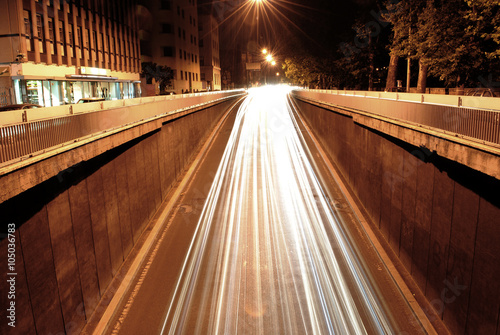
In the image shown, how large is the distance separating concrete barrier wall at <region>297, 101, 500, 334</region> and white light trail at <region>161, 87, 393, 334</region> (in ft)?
4.67

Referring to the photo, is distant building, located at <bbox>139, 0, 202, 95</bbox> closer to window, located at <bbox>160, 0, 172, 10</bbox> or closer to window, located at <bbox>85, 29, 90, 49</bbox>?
window, located at <bbox>160, 0, 172, 10</bbox>

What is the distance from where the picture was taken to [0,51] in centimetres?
3069

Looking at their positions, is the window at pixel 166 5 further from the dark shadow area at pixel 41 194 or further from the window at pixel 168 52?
the dark shadow area at pixel 41 194

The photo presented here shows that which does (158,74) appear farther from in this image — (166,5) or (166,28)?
(166,5)

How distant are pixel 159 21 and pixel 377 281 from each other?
72.0 metres

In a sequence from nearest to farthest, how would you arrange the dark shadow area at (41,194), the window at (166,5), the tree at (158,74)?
the dark shadow area at (41,194) → the tree at (158,74) → the window at (166,5)

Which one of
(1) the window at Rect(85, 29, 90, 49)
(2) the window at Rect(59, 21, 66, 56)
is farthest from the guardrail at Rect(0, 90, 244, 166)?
(1) the window at Rect(85, 29, 90, 49)

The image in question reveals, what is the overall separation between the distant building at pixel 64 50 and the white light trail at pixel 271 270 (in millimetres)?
20828

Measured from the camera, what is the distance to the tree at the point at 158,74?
67.8 meters

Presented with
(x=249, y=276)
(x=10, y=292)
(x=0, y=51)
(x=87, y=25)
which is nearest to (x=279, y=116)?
(x=87, y=25)

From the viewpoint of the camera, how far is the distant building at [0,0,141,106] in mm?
31016

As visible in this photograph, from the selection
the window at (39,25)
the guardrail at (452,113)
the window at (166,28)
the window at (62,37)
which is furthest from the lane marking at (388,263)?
the window at (166,28)

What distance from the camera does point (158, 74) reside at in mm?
68625

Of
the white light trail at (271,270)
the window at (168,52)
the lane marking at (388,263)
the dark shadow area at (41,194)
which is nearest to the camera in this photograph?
the dark shadow area at (41,194)
